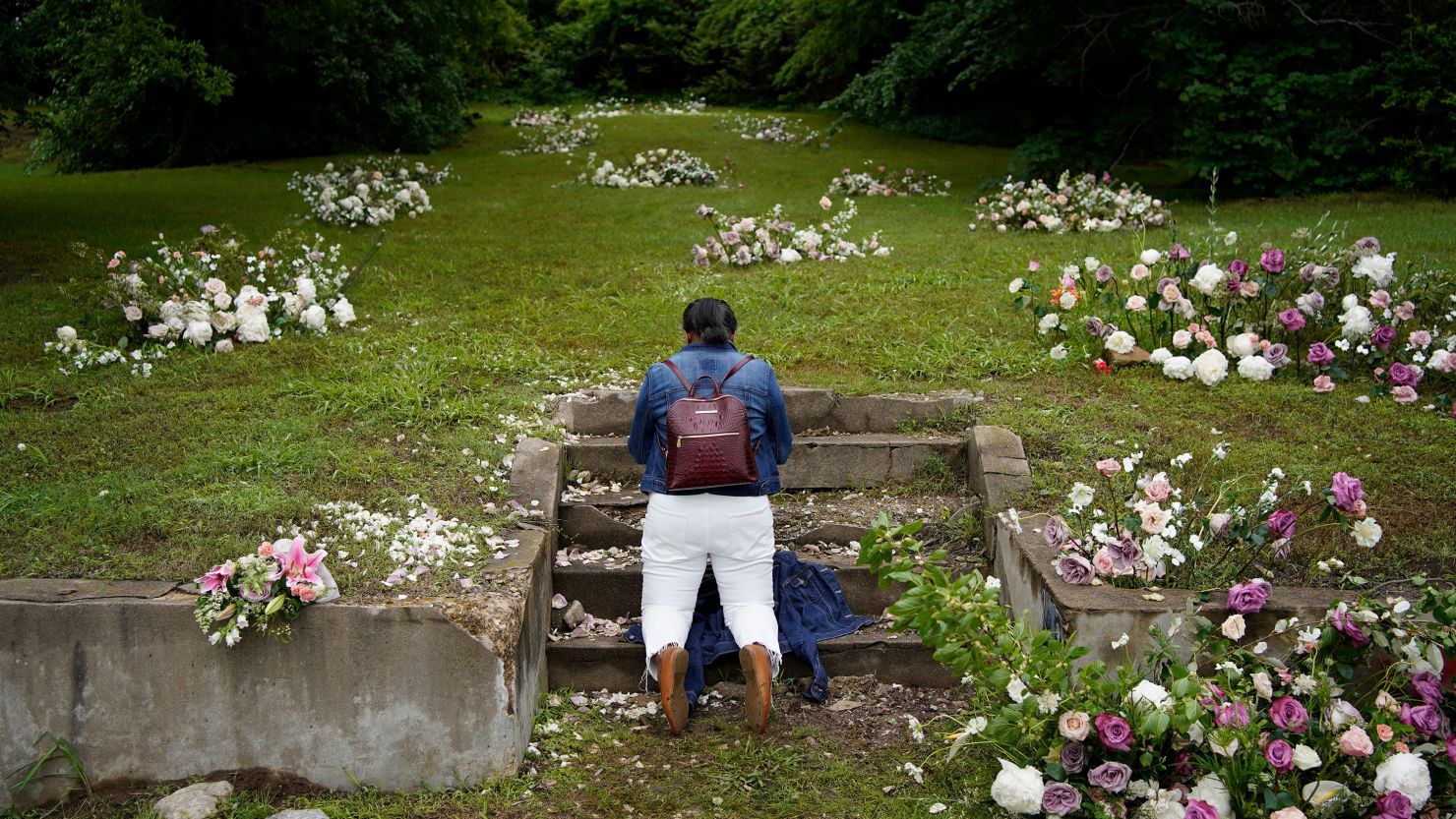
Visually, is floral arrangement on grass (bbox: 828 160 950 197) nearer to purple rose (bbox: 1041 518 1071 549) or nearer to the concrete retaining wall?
the concrete retaining wall

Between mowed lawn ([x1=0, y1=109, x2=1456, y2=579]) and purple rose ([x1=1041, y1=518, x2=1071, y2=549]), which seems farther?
mowed lawn ([x1=0, y1=109, x2=1456, y2=579])

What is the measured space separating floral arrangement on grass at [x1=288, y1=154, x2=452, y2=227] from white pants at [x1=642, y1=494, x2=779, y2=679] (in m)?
7.62

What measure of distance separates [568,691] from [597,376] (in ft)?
7.78

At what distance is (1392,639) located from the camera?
349 centimetres

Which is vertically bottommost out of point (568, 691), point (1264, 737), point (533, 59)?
point (568, 691)

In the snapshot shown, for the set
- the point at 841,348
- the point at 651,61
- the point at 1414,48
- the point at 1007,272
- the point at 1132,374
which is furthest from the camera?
the point at 651,61

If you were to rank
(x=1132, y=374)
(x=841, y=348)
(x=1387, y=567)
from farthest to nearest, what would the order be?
(x=841, y=348) → (x=1132, y=374) → (x=1387, y=567)

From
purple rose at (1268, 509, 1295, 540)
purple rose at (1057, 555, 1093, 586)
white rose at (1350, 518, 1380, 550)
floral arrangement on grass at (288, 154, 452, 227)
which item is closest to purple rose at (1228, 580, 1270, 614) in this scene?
purple rose at (1268, 509, 1295, 540)

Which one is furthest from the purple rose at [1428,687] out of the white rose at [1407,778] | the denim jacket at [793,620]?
the denim jacket at [793,620]

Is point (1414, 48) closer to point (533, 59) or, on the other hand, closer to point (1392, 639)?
point (1392, 639)

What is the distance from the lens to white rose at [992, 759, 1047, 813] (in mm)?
3355

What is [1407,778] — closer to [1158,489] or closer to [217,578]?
[1158,489]

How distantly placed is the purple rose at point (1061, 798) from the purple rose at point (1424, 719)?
0.94 m

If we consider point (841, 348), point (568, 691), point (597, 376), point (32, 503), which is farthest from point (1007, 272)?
point (32, 503)
